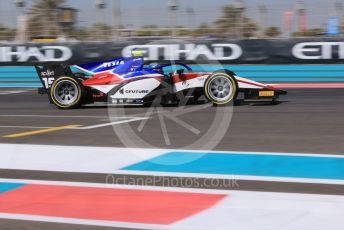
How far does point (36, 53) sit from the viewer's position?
1916 cm

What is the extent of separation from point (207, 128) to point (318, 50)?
8.82 metres

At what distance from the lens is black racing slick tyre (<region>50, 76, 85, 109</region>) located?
1137 cm

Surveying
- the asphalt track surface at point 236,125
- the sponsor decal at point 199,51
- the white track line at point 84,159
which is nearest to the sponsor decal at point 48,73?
the asphalt track surface at point 236,125

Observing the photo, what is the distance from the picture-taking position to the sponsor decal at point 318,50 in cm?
1644

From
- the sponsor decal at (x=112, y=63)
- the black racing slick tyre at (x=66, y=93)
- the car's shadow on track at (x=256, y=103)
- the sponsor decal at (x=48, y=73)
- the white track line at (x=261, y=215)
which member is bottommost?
the car's shadow on track at (x=256, y=103)

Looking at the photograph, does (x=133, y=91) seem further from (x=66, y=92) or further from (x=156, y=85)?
(x=66, y=92)

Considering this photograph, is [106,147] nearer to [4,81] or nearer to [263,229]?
[263,229]

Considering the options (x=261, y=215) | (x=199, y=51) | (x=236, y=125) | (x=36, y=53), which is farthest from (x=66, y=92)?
(x=36, y=53)

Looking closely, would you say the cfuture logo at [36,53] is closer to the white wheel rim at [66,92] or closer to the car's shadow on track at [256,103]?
the white wheel rim at [66,92]

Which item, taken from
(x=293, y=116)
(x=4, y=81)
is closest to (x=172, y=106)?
(x=293, y=116)

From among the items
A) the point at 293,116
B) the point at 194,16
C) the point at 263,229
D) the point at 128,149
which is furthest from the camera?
the point at 194,16

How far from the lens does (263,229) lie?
4.02m

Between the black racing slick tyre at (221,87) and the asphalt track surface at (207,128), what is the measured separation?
20cm

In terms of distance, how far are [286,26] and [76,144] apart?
36.3ft
